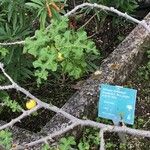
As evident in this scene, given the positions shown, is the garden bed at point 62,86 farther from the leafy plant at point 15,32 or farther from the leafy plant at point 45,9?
the leafy plant at point 45,9

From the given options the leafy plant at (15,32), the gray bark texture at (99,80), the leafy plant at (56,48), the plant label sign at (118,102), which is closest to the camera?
the leafy plant at (56,48)

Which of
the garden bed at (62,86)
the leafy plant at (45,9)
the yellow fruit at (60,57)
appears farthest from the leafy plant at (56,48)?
the garden bed at (62,86)

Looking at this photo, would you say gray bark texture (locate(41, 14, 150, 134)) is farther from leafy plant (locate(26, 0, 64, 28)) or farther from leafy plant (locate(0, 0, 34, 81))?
leafy plant (locate(26, 0, 64, 28))

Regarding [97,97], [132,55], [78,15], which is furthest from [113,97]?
[78,15]

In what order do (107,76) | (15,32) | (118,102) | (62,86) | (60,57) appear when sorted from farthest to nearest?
(62,86), (107,76), (15,32), (118,102), (60,57)

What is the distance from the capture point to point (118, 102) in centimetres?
283

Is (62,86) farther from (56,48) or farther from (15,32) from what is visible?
(56,48)

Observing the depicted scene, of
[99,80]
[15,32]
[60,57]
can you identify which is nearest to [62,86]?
[99,80]

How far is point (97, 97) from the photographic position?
10.2ft

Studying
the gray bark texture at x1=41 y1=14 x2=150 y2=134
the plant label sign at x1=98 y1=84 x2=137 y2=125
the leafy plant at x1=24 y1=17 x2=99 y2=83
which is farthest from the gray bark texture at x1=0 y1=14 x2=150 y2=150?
the leafy plant at x1=24 y1=17 x2=99 y2=83

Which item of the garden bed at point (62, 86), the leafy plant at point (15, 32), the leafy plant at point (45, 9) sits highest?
the leafy plant at point (45, 9)

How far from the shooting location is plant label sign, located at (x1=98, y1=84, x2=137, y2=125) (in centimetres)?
280

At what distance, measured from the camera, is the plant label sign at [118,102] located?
2801 millimetres

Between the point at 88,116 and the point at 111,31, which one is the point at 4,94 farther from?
the point at 111,31
